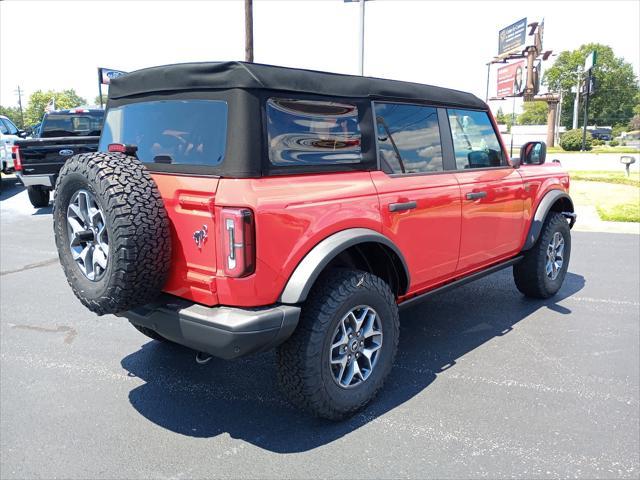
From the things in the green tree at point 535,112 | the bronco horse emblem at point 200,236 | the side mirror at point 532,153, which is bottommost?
the bronco horse emblem at point 200,236

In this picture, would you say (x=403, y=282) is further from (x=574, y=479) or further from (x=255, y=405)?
(x=574, y=479)

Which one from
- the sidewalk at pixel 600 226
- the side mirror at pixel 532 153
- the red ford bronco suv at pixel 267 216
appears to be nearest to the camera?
the red ford bronco suv at pixel 267 216

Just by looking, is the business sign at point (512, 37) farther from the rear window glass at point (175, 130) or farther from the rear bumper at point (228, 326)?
the rear bumper at point (228, 326)

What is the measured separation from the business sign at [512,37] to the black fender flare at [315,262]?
180ft

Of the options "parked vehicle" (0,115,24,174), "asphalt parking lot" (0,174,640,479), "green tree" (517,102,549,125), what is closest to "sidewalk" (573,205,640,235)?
"asphalt parking lot" (0,174,640,479)

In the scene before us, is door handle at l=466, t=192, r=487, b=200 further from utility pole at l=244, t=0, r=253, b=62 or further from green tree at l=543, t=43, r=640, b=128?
green tree at l=543, t=43, r=640, b=128

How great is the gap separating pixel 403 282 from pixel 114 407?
1974mm

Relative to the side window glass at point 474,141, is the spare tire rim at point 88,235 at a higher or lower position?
lower

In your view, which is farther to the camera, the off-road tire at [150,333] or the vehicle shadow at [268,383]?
the off-road tire at [150,333]

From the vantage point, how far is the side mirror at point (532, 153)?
4.66 meters

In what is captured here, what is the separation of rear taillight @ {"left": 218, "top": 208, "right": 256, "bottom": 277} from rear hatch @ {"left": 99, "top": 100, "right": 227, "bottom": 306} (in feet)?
0.25

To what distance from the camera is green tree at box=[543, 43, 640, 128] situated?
8400 cm

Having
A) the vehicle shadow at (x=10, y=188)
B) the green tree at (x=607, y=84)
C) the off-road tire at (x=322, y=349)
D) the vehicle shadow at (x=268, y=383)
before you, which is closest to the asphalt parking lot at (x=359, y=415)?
the vehicle shadow at (x=268, y=383)

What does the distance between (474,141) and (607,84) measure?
94.7 m
